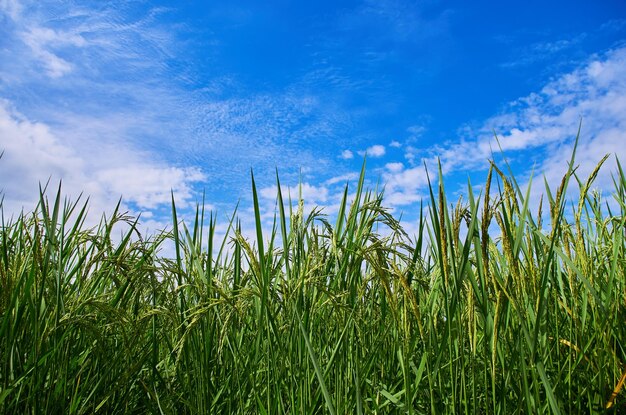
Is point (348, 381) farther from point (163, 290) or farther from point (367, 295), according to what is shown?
point (163, 290)

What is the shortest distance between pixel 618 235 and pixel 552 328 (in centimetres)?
54

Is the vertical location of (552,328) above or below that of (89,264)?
below

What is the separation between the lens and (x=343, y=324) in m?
1.97

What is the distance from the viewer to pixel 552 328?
2514mm

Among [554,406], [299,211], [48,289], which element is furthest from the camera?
[48,289]

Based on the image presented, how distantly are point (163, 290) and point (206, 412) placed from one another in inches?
23.3

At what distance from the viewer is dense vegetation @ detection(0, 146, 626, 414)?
1659 millimetres

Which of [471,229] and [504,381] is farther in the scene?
[504,381]

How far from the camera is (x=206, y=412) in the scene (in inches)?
81.5

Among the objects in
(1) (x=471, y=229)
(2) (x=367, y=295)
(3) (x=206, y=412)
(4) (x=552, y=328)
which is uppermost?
(1) (x=471, y=229)

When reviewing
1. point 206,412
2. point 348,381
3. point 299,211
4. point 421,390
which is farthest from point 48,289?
point 421,390

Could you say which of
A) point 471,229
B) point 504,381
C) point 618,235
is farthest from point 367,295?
point 618,235

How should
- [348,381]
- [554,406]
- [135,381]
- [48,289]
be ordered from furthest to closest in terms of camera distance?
[135,381] < [48,289] < [348,381] < [554,406]

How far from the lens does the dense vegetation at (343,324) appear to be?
166 centimetres
